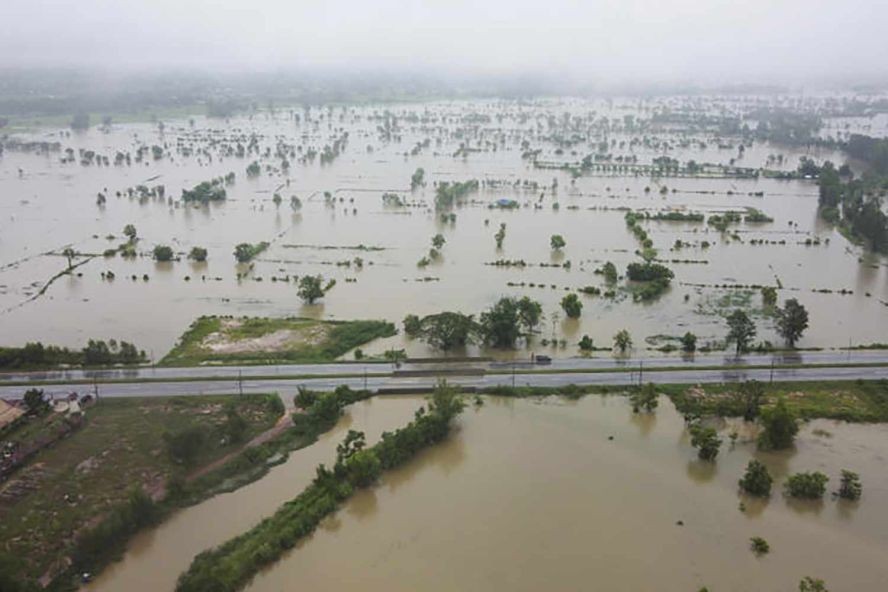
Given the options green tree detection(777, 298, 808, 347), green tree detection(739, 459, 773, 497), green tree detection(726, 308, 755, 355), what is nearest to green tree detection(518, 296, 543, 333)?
green tree detection(726, 308, 755, 355)

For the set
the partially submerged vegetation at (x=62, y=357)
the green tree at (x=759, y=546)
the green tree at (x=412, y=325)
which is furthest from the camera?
the green tree at (x=412, y=325)

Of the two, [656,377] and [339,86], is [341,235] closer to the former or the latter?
[656,377]

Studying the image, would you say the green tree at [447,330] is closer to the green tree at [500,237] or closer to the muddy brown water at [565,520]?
the muddy brown water at [565,520]

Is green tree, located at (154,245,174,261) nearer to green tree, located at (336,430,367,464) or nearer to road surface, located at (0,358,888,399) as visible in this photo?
road surface, located at (0,358,888,399)

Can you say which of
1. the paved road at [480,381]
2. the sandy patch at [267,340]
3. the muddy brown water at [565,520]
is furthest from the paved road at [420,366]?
the muddy brown water at [565,520]

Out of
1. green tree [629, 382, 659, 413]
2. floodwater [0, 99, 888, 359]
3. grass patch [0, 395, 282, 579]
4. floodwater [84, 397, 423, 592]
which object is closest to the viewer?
floodwater [84, 397, 423, 592]

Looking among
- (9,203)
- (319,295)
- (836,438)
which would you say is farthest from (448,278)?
(9,203)
